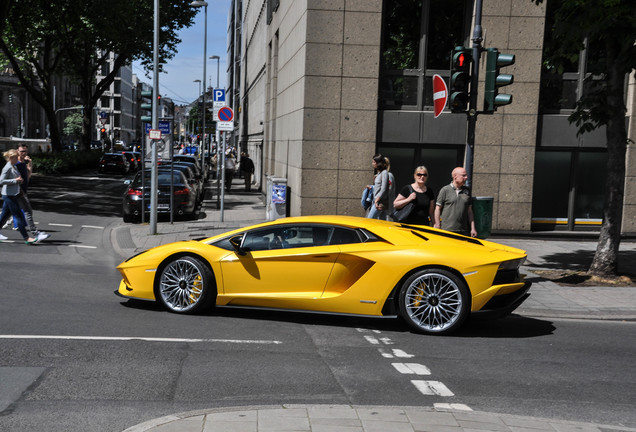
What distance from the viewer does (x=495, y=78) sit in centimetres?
1042

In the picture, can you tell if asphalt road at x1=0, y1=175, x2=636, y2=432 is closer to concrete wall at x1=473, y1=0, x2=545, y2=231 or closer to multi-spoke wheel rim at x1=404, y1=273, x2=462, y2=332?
multi-spoke wheel rim at x1=404, y1=273, x2=462, y2=332

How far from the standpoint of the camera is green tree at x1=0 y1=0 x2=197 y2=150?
119ft

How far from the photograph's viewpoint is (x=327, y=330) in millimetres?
7793

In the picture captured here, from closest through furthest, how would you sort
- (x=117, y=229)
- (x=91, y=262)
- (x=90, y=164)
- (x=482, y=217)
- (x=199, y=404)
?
(x=199, y=404), (x=482, y=217), (x=91, y=262), (x=117, y=229), (x=90, y=164)

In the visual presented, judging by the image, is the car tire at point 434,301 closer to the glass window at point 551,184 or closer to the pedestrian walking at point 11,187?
the pedestrian walking at point 11,187

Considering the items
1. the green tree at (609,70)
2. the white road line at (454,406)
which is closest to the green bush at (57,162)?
the green tree at (609,70)

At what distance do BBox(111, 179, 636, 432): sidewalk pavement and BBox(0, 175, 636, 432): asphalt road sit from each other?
357 millimetres

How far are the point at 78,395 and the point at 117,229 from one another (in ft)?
43.7

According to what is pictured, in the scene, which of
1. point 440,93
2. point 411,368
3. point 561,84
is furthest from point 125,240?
point 411,368

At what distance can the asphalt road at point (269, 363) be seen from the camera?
5.23 metres

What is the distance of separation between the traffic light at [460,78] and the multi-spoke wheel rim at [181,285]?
4.68 m

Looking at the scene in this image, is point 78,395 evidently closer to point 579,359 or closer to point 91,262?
point 579,359

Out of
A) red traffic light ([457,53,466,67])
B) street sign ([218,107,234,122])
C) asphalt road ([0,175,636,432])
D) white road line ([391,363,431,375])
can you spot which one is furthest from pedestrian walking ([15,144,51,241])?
white road line ([391,363,431,375])

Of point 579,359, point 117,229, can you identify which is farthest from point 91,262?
point 579,359
